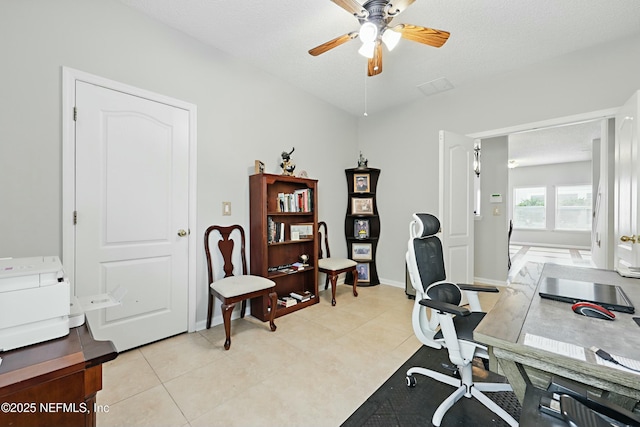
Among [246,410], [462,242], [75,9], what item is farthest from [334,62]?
[246,410]

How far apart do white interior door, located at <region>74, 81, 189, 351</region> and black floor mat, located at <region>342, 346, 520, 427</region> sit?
1840mm

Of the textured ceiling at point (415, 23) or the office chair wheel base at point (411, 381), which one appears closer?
the office chair wheel base at point (411, 381)

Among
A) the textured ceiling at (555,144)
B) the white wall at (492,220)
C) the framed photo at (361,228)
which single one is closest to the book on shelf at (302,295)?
the framed photo at (361,228)

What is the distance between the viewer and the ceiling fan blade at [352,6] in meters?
1.70

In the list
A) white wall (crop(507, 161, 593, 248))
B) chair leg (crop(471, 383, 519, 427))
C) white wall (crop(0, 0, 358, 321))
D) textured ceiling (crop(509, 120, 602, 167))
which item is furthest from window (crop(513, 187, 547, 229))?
chair leg (crop(471, 383, 519, 427))

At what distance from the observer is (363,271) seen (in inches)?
162

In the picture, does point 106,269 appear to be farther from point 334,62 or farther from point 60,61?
point 334,62

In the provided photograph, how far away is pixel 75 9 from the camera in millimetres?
1927

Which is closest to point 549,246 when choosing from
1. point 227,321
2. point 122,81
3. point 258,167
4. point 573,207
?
point 573,207

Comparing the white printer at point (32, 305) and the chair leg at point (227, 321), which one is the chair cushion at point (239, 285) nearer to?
the chair leg at point (227, 321)

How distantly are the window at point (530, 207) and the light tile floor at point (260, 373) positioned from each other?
858cm

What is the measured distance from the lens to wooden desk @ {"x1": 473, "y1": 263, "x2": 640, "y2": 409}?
714 mm

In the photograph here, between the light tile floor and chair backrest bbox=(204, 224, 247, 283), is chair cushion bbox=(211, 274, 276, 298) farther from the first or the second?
the light tile floor

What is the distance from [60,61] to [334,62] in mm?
2282
